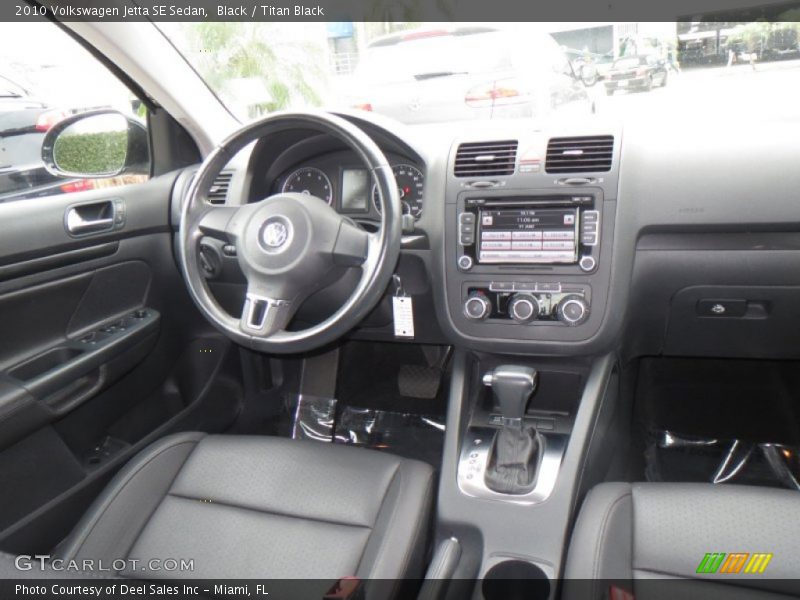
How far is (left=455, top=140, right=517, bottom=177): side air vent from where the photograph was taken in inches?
72.5

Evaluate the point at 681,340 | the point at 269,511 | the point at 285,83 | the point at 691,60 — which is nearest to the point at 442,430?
the point at 681,340

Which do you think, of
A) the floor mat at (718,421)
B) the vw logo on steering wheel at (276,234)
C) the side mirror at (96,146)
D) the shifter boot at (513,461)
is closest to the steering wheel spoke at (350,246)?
the vw logo on steering wheel at (276,234)

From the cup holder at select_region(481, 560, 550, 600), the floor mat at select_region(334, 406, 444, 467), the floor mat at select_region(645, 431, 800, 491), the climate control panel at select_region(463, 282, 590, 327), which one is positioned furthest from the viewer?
the floor mat at select_region(334, 406, 444, 467)

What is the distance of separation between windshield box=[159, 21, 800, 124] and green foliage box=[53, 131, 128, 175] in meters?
0.38

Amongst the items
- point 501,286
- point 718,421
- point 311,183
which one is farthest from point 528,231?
point 718,421

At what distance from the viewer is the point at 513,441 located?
1.80 metres

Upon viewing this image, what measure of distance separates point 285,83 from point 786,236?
1552mm

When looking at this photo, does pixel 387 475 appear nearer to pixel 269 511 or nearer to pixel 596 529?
pixel 269 511

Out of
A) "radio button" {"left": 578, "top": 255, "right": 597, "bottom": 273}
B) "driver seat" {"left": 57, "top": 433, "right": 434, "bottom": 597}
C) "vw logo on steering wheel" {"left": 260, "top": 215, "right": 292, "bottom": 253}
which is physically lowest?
"driver seat" {"left": 57, "top": 433, "right": 434, "bottom": 597}

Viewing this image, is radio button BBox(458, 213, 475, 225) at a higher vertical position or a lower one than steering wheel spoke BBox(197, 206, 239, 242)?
lower

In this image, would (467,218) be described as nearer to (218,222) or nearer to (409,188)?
(409,188)

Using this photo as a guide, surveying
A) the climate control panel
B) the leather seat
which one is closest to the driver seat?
the leather seat

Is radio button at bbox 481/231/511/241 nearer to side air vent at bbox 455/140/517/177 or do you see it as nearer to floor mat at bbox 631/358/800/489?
side air vent at bbox 455/140/517/177

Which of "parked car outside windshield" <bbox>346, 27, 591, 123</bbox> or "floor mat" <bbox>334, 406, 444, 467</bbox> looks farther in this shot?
"floor mat" <bbox>334, 406, 444, 467</bbox>
